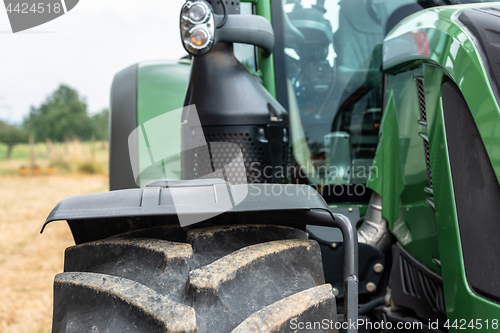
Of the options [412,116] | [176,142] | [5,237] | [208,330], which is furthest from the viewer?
[5,237]

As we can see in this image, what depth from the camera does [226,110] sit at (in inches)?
48.1

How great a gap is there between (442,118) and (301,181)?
0.82m

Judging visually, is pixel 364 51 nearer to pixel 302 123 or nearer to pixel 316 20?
pixel 316 20

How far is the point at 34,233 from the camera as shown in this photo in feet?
17.0

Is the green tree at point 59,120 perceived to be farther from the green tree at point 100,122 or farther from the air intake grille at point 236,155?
the air intake grille at point 236,155

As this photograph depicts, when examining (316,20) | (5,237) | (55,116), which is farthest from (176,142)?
(55,116)

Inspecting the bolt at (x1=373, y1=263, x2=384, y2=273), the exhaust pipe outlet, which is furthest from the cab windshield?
the bolt at (x1=373, y1=263, x2=384, y2=273)

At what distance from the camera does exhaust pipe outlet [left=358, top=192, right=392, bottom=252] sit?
144 cm

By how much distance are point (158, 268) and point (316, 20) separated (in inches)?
49.1

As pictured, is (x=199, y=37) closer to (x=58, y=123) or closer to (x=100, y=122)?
(x=100, y=122)

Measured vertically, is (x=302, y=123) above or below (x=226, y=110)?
below

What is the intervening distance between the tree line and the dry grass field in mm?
5358

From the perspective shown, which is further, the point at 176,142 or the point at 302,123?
the point at 302,123

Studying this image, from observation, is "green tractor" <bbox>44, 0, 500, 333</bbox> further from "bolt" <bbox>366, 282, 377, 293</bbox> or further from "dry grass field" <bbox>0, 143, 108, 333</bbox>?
"dry grass field" <bbox>0, 143, 108, 333</bbox>
